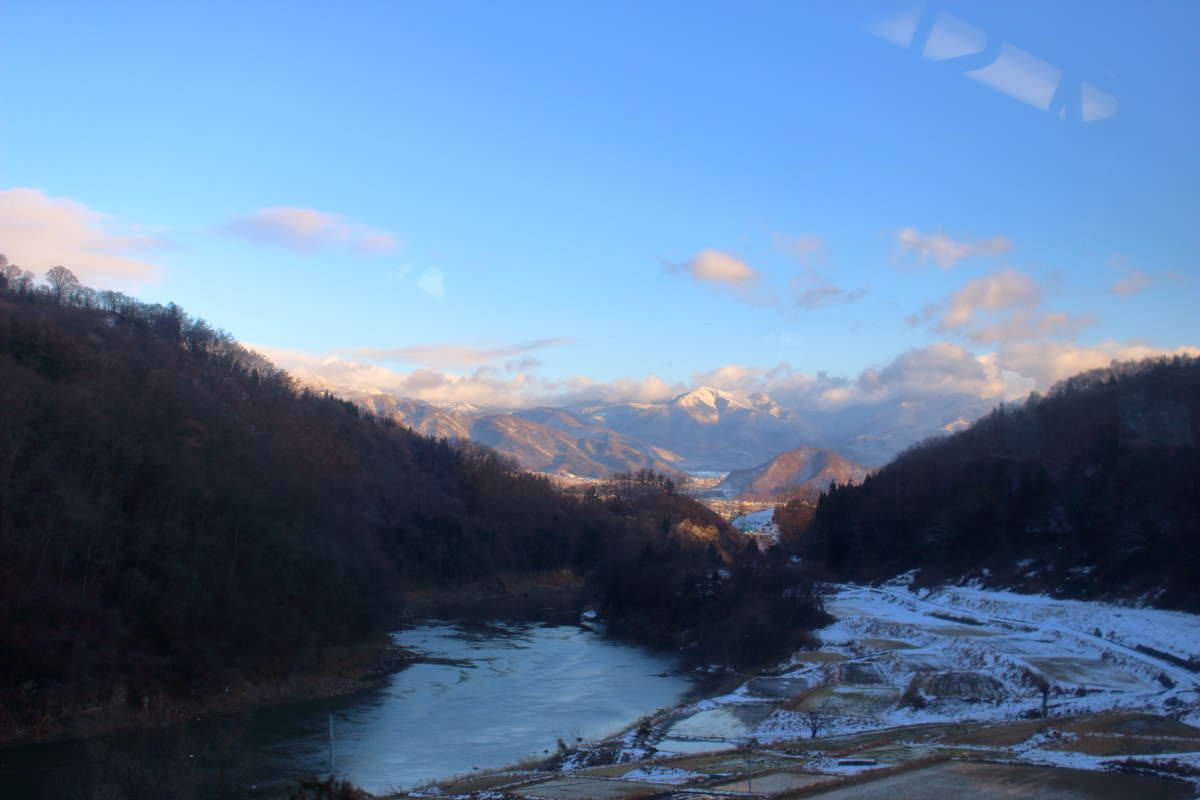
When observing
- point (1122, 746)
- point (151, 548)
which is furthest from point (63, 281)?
point (1122, 746)

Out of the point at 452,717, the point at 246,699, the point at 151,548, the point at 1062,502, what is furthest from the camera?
the point at 1062,502

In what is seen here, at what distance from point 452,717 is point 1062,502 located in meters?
45.4

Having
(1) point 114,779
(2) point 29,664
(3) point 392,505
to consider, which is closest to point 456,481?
(3) point 392,505

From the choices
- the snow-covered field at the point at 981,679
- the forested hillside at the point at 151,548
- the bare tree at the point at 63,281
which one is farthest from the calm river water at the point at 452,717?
the bare tree at the point at 63,281

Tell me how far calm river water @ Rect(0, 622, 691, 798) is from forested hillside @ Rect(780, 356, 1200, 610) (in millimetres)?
24149

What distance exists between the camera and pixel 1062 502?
6081 cm

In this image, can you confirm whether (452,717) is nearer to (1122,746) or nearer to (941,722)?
(941,722)

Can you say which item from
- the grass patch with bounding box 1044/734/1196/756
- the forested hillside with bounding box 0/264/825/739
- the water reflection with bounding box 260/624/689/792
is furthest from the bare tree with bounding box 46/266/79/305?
the grass patch with bounding box 1044/734/1196/756

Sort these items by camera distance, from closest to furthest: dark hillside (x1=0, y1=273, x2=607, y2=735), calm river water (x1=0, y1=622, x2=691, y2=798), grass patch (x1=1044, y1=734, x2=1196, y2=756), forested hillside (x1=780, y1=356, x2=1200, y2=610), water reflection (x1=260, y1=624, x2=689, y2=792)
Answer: grass patch (x1=1044, y1=734, x2=1196, y2=756)
calm river water (x1=0, y1=622, x2=691, y2=798)
water reflection (x1=260, y1=624, x2=689, y2=792)
dark hillside (x1=0, y1=273, x2=607, y2=735)
forested hillside (x1=780, y1=356, x2=1200, y2=610)

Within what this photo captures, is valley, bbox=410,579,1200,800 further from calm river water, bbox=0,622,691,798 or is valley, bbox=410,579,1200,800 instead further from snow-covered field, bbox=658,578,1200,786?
calm river water, bbox=0,622,691,798

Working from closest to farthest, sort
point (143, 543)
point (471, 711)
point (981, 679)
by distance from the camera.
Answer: point (981, 679) < point (471, 711) < point (143, 543)

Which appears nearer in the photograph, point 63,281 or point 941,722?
point 941,722

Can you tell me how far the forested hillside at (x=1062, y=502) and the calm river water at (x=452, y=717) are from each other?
24.1 m

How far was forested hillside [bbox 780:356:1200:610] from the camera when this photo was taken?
47.8 meters
